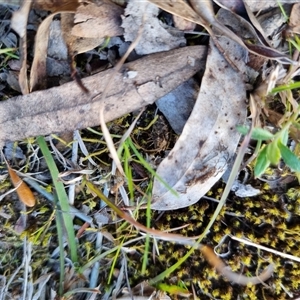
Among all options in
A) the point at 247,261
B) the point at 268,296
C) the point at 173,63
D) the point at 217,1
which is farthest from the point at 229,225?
the point at 217,1

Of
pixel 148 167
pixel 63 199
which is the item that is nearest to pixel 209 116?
pixel 148 167

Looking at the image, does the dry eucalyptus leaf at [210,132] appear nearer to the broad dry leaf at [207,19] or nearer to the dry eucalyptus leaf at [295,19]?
the broad dry leaf at [207,19]

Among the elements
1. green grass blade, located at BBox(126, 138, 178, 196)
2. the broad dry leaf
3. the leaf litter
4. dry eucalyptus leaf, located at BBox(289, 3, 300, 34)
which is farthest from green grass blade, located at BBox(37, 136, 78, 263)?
dry eucalyptus leaf, located at BBox(289, 3, 300, 34)

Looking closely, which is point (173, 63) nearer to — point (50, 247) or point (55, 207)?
point (55, 207)

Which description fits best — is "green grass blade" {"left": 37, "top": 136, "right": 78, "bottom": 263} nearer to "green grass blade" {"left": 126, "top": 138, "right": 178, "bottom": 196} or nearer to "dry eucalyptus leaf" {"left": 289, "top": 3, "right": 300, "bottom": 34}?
"green grass blade" {"left": 126, "top": 138, "right": 178, "bottom": 196}

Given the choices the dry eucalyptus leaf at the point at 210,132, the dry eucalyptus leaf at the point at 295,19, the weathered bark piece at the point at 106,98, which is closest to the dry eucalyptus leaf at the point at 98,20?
the weathered bark piece at the point at 106,98

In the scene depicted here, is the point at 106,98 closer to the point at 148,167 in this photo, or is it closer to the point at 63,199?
the point at 148,167
